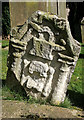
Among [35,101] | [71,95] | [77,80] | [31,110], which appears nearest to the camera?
[31,110]

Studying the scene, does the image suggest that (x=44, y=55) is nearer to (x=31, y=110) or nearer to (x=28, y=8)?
(x=31, y=110)

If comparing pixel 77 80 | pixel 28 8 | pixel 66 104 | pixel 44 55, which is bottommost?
pixel 77 80

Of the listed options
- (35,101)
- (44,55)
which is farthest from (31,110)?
(44,55)

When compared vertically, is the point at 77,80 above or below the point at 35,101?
below

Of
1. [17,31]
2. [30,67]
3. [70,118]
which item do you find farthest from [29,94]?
[17,31]

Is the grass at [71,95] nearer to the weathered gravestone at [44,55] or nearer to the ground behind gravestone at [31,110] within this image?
the ground behind gravestone at [31,110]

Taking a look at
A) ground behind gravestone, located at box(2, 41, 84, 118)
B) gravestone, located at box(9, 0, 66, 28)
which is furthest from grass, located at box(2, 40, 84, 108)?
gravestone, located at box(9, 0, 66, 28)

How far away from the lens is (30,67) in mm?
3355

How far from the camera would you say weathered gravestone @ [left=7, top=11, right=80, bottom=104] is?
10.5ft

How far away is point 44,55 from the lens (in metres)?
3.30

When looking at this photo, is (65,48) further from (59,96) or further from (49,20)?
(59,96)

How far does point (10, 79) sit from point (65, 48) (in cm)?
140

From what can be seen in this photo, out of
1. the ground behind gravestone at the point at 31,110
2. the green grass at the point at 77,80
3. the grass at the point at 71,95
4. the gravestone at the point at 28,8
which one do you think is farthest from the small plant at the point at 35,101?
the gravestone at the point at 28,8

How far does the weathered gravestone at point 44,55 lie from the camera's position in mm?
3211
